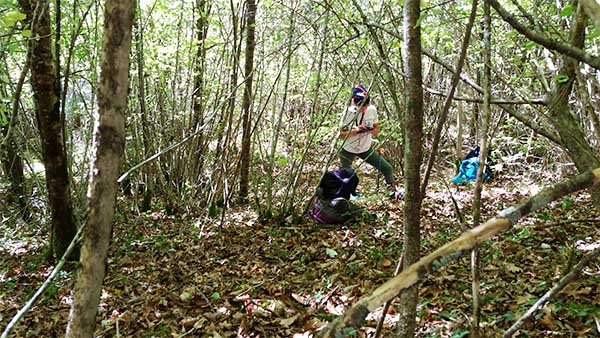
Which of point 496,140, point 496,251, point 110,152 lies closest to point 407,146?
point 110,152

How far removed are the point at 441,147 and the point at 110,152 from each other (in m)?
7.94

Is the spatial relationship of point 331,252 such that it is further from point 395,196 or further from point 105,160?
point 105,160

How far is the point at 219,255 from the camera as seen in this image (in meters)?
4.53

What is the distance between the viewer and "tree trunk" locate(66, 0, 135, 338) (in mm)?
1113

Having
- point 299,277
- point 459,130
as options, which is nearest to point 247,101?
point 299,277

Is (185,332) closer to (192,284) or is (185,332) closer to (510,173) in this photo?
(192,284)

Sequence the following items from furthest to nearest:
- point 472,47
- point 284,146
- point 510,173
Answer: point 510,173
point 284,146
point 472,47

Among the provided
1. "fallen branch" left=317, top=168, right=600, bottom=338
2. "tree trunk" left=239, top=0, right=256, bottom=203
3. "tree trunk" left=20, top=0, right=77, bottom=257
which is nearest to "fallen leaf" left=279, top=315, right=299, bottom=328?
"fallen branch" left=317, top=168, right=600, bottom=338

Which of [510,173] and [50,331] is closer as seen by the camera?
[50,331]

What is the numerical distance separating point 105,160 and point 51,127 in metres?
3.35

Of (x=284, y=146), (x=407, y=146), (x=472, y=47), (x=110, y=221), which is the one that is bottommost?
(x=284, y=146)

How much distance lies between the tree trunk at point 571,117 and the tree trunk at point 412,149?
1.15 metres

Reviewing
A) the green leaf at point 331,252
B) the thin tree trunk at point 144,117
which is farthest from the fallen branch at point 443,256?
the thin tree trunk at point 144,117

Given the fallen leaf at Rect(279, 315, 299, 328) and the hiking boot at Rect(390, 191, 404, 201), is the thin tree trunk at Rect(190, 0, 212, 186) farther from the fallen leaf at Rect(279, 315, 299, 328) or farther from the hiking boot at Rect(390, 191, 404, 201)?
the fallen leaf at Rect(279, 315, 299, 328)
